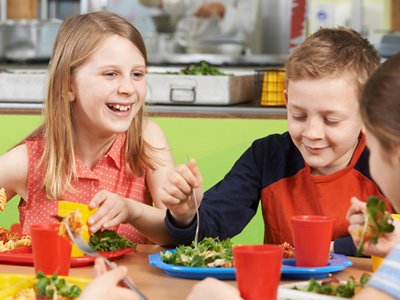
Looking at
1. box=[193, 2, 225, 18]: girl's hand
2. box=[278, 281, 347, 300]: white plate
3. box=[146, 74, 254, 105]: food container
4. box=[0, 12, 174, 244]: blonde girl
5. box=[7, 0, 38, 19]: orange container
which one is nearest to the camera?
box=[278, 281, 347, 300]: white plate

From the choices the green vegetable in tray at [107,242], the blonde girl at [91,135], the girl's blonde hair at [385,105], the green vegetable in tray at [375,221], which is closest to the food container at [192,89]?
the blonde girl at [91,135]

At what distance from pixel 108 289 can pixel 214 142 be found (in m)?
1.58

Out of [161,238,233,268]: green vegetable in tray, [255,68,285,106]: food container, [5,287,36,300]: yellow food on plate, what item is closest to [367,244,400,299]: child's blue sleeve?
[161,238,233,268]: green vegetable in tray

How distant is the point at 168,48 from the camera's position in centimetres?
416

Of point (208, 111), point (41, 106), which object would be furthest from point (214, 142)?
point (41, 106)

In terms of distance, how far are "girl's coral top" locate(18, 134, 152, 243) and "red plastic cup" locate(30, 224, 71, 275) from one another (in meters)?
0.62

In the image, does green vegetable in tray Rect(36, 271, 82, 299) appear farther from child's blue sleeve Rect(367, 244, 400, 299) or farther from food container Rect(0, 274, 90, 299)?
child's blue sleeve Rect(367, 244, 400, 299)

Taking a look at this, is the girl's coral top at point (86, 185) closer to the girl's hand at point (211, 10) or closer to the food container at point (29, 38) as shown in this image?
the food container at point (29, 38)

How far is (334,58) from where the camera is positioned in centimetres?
184

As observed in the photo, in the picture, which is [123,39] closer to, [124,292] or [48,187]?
[48,187]

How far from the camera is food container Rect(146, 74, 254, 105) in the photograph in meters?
2.83

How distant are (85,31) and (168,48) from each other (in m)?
2.10

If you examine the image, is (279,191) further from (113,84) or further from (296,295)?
(296,295)

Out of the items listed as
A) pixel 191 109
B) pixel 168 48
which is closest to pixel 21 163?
pixel 191 109
